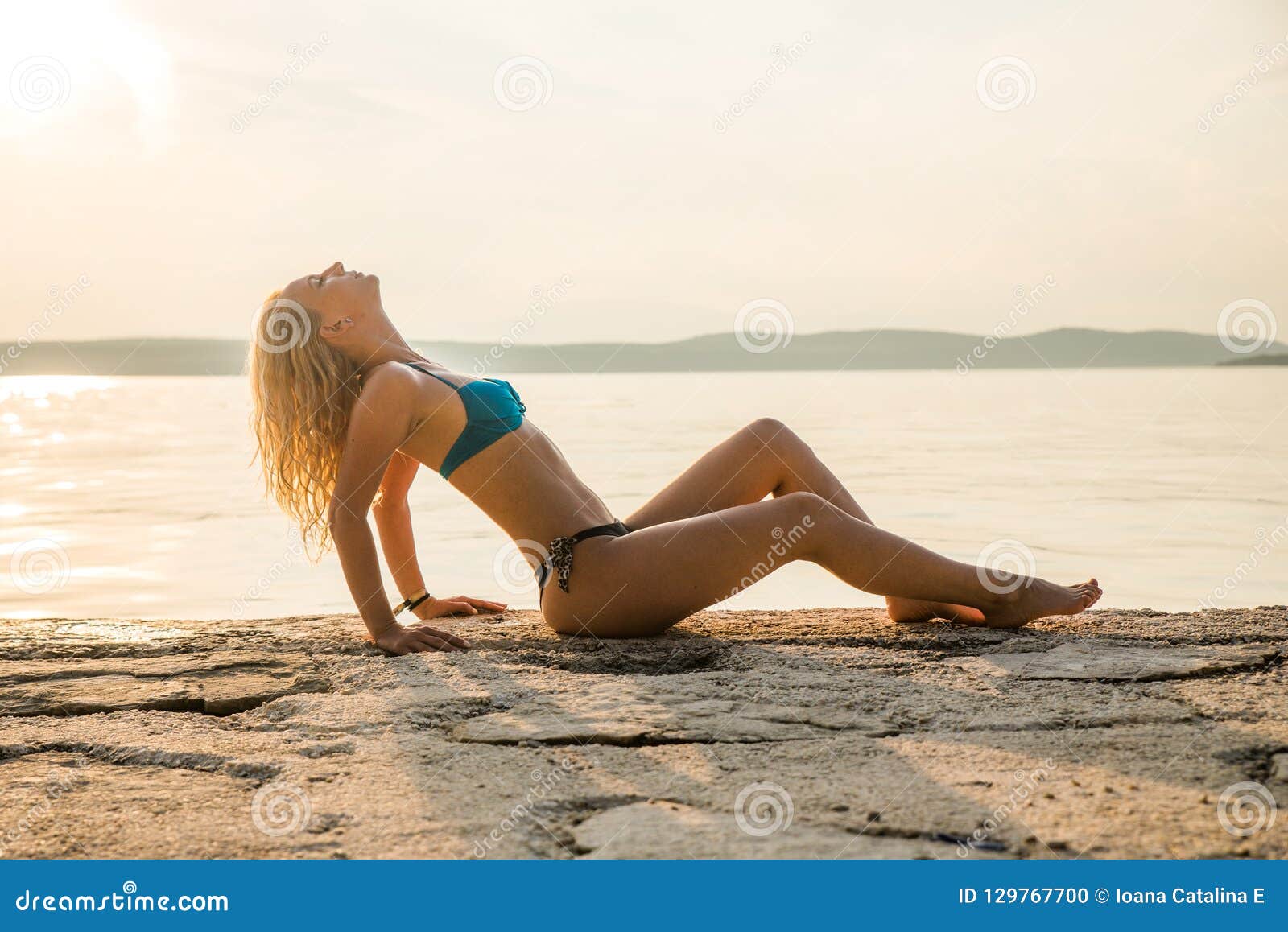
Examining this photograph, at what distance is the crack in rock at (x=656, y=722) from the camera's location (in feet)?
6.81

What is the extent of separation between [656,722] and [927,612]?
48.7 inches

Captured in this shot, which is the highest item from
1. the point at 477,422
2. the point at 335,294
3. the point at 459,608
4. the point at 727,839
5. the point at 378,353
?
the point at 335,294

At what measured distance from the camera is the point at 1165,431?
14.8 metres

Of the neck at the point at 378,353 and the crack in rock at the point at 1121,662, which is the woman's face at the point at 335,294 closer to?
the neck at the point at 378,353

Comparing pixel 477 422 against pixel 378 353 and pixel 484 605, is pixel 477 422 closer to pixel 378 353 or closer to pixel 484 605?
pixel 378 353

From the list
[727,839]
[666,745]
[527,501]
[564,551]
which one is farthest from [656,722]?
[527,501]

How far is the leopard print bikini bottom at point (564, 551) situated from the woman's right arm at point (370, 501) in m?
0.31

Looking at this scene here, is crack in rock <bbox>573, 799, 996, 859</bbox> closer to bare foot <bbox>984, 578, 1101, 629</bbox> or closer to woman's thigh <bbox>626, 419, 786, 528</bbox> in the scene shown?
bare foot <bbox>984, 578, 1101, 629</bbox>

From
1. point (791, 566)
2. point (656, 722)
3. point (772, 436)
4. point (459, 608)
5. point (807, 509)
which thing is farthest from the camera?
point (791, 566)

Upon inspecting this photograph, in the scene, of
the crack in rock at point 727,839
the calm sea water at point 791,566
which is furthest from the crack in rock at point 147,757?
the calm sea water at point 791,566

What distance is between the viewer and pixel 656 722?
2146 mm
